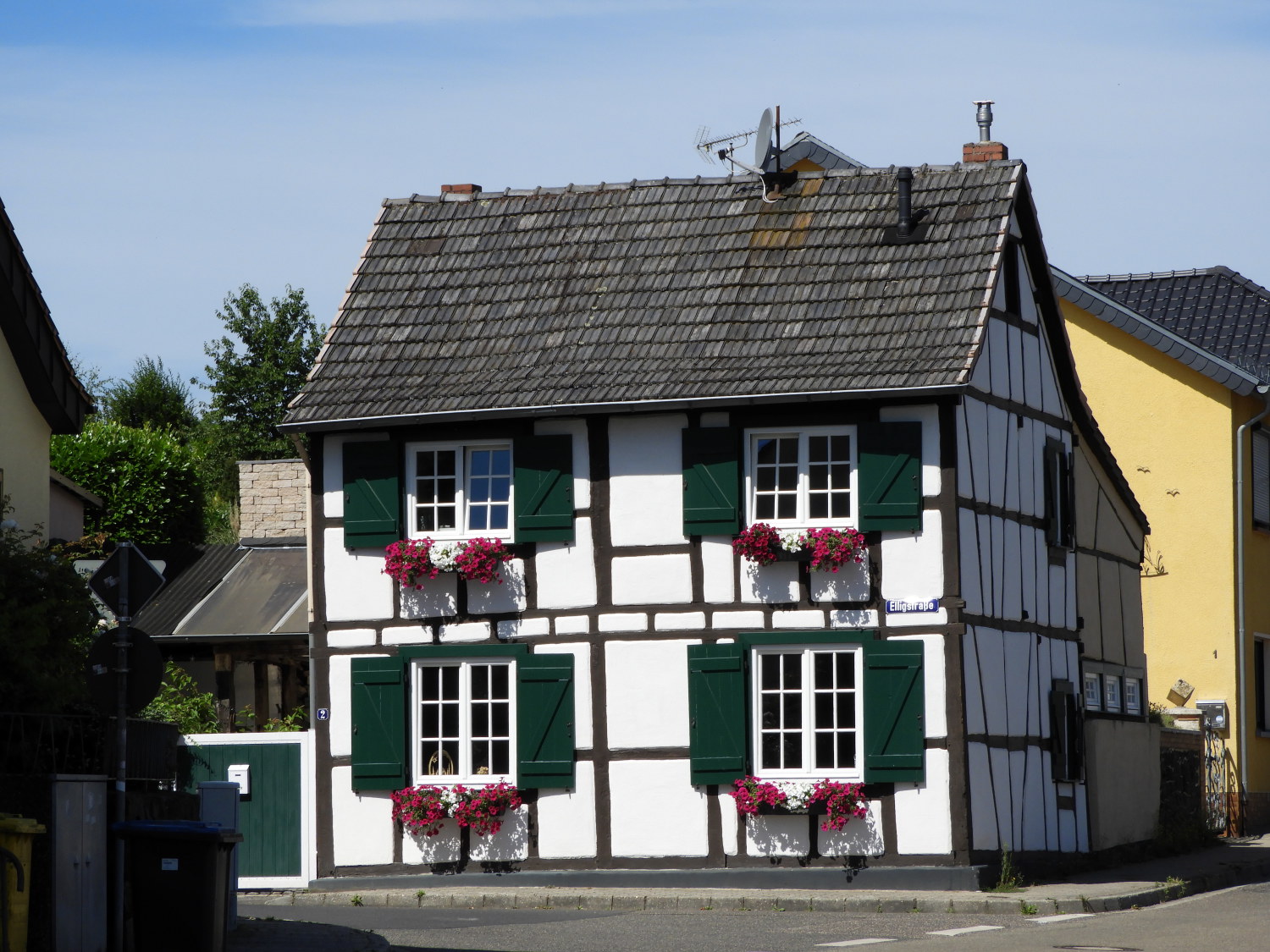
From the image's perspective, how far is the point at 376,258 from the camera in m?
22.9

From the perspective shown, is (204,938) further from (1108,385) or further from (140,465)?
(140,465)

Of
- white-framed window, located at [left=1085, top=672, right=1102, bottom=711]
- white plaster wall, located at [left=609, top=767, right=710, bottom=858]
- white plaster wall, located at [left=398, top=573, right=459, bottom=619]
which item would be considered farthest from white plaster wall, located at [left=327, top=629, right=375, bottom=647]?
white-framed window, located at [left=1085, top=672, right=1102, bottom=711]

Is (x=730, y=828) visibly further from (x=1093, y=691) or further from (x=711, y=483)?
(x=1093, y=691)

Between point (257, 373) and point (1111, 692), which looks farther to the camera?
point (257, 373)

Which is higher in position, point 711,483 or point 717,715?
point 711,483

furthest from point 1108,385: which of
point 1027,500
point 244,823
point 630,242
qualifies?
point 244,823

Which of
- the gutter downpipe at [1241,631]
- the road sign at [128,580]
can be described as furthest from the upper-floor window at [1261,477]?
the road sign at [128,580]

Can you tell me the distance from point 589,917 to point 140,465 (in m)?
25.3

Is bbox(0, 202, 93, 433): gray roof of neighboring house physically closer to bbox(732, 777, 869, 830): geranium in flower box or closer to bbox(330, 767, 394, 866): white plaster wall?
bbox(330, 767, 394, 866): white plaster wall

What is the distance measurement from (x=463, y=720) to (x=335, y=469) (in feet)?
10.0

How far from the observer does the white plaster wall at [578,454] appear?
811 inches

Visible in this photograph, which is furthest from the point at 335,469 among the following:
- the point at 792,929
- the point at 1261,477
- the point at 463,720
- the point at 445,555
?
the point at 1261,477

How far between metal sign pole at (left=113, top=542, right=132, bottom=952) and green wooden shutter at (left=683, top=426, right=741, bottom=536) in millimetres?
7809

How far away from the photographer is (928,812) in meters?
19.2
